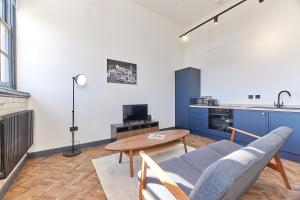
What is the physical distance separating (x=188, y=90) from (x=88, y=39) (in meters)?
3.03

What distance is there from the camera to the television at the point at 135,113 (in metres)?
3.71

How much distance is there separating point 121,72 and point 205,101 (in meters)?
2.52

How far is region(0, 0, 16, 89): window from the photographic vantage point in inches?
89.9

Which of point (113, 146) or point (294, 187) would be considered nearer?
point (294, 187)

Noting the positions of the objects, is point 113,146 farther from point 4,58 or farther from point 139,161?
point 4,58

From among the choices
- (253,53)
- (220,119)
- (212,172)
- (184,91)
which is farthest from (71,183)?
(253,53)

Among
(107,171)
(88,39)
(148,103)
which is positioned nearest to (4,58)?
(88,39)

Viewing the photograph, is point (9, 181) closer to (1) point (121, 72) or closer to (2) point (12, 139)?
(2) point (12, 139)

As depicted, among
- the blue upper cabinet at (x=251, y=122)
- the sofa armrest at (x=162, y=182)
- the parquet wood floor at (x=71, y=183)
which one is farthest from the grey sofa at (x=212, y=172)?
the blue upper cabinet at (x=251, y=122)

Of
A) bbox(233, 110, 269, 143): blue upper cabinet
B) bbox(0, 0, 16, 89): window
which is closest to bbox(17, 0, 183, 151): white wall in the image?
bbox(0, 0, 16, 89): window

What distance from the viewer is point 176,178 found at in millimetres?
1308

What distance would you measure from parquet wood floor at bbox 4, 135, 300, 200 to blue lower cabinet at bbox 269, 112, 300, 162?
0.16 m

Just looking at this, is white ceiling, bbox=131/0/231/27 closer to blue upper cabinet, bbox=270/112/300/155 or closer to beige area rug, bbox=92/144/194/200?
blue upper cabinet, bbox=270/112/300/155

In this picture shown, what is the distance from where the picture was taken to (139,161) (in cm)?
256
